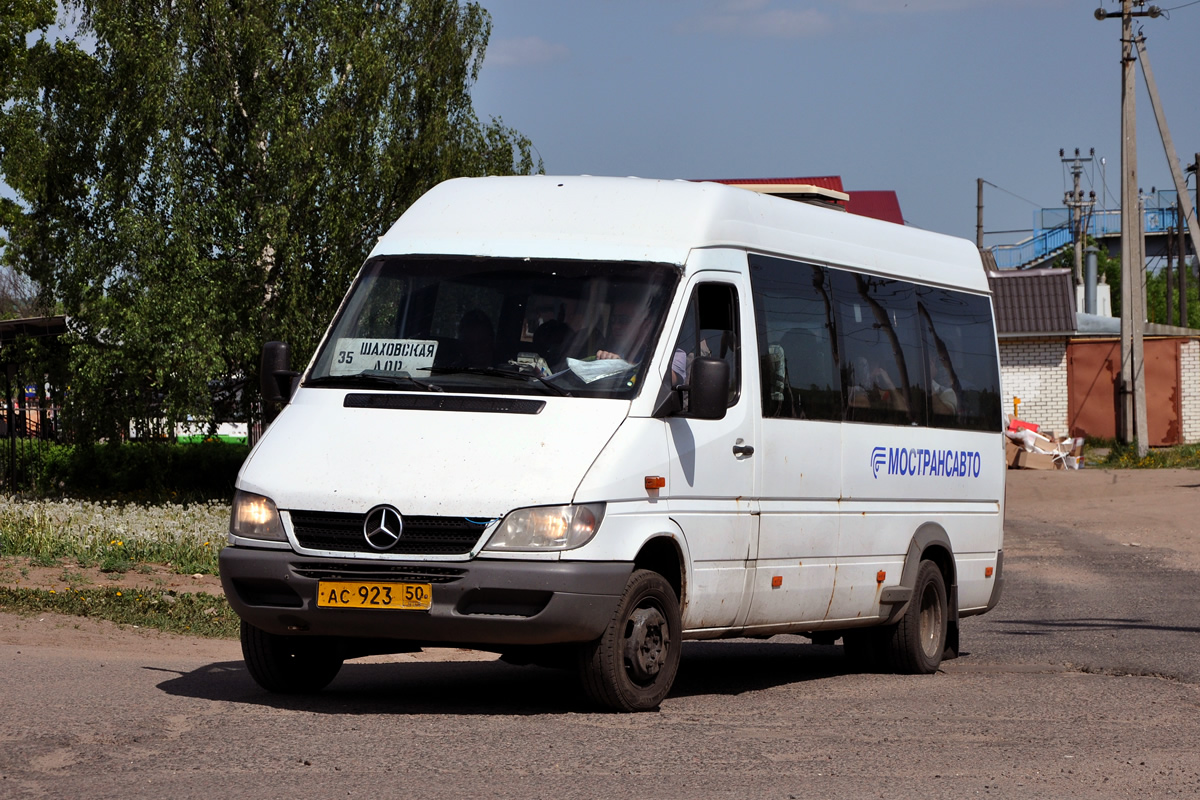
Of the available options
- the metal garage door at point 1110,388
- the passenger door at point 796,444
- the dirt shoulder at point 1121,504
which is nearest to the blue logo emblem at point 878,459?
the passenger door at point 796,444

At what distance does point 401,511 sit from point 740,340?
7.41 feet

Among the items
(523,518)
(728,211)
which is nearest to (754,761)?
(523,518)

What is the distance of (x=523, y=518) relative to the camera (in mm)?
7586

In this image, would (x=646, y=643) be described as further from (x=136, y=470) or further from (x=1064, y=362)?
(x=1064, y=362)

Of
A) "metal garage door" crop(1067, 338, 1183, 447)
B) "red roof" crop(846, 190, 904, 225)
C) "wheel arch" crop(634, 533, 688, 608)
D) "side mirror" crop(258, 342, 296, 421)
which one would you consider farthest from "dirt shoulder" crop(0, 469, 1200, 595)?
"red roof" crop(846, 190, 904, 225)

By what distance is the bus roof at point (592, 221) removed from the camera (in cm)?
882

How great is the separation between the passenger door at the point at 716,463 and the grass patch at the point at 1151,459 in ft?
90.7

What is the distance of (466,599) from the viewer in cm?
759

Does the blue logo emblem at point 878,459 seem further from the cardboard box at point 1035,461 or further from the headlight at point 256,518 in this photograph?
the cardboard box at point 1035,461

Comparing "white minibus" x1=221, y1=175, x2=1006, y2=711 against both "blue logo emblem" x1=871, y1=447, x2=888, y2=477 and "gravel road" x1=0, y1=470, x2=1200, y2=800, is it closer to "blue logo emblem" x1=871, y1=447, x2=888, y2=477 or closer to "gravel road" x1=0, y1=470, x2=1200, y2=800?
"blue logo emblem" x1=871, y1=447, x2=888, y2=477

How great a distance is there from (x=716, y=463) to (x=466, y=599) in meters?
1.71

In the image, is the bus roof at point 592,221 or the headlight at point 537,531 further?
the bus roof at point 592,221

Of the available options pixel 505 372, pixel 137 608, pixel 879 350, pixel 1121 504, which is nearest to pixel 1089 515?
pixel 1121 504

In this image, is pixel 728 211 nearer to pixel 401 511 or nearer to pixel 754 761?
pixel 401 511
